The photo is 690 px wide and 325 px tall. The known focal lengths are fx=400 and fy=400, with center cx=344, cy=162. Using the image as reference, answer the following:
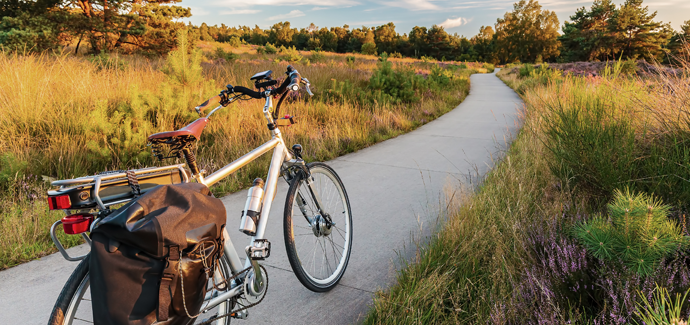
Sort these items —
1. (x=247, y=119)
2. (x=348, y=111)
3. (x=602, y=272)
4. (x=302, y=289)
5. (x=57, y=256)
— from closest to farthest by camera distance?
(x=602, y=272), (x=302, y=289), (x=57, y=256), (x=247, y=119), (x=348, y=111)

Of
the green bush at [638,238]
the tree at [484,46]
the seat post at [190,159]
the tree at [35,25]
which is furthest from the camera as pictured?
the tree at [484,46]

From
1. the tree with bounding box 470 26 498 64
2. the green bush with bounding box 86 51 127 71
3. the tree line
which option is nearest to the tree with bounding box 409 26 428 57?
the tree line

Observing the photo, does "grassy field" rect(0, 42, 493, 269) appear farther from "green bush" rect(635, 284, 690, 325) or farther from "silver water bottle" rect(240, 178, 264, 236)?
"green bush" rect(635, 284, 690, 325)

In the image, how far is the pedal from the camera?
6.72 feet

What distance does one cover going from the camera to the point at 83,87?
5.82 meters

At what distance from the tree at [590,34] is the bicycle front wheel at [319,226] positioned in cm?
4814

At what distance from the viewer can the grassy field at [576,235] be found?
2.21m

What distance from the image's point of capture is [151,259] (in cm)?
139

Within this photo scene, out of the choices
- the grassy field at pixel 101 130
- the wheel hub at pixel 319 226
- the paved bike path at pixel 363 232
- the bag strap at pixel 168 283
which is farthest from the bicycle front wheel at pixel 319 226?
the bag strap at pixel 168 283

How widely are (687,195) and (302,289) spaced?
293 cm

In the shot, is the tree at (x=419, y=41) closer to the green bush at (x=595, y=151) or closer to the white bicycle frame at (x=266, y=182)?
the green bush at (x=595, y=151)

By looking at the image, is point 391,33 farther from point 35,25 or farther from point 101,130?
point 101,130

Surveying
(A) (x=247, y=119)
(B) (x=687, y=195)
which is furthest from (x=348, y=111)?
(B) (x=687, y=195)

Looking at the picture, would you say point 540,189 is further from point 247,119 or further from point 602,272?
point 247,119
